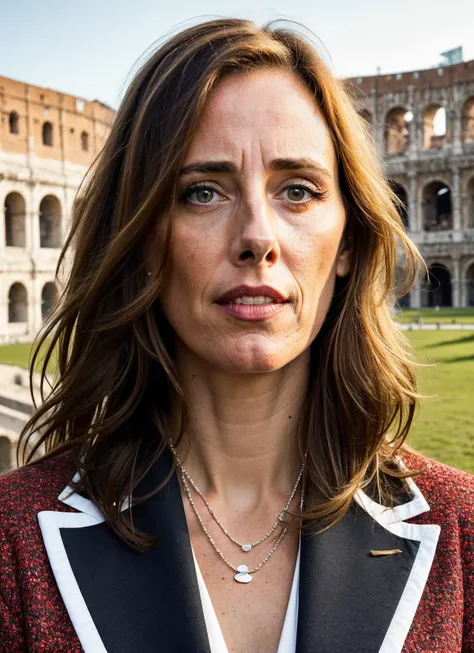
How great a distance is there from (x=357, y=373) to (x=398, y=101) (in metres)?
34.4

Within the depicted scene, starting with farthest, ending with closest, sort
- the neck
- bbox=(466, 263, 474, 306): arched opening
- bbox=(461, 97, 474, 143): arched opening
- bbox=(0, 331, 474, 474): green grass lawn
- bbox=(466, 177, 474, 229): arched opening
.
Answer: bbox=(461, 97, 474, 143): arched opening → bbox=(466, 177, 474, 229): arched opening → bbox=(466, 263, 474, 306): arched opening → bbox=(0, 331, 474, 474): green grass lawn → the neck

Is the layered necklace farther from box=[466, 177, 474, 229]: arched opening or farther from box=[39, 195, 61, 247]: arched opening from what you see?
box=[466, 177, 474, 229]: arched opening

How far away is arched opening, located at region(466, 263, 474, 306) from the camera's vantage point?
1228 inches

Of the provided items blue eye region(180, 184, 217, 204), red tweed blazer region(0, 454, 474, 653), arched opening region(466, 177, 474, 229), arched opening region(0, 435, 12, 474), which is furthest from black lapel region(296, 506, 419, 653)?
arched opening region(466, 177, 474, 229)

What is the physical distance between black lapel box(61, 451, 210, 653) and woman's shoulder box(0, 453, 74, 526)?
3.3 inches

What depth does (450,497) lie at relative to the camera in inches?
60.3

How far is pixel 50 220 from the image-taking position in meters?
28.5

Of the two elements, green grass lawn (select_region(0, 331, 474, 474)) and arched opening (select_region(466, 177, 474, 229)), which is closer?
green grass lawn (select_region(0, 331, 474, 474))

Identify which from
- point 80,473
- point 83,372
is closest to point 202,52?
point 83,372

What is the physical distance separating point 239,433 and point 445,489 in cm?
43

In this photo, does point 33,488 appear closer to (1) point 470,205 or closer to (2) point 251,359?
(2) point 251,359

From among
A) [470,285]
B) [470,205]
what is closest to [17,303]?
[470,285]

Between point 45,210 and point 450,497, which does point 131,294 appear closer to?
point 450,497

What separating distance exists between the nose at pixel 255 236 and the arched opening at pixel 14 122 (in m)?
26.7
